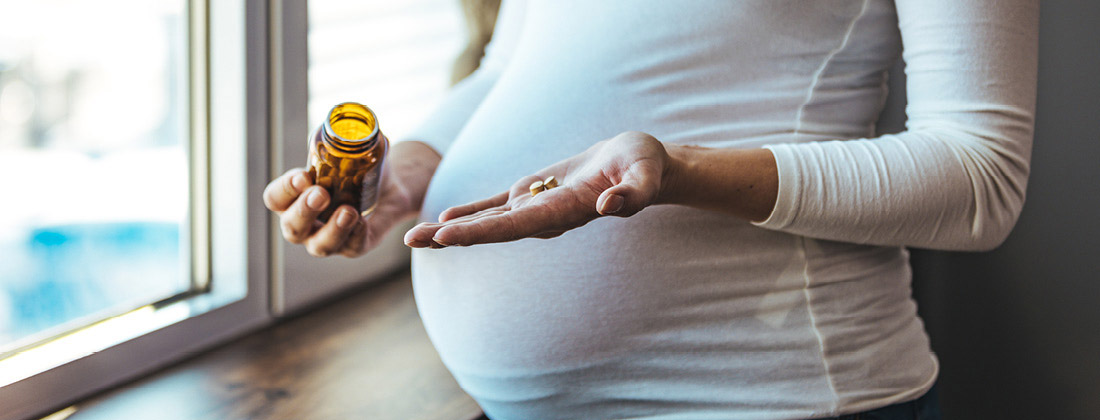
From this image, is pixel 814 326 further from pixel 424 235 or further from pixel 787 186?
pixel 424 235

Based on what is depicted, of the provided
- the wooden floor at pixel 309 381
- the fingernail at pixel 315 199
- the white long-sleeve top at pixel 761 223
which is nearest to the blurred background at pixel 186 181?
the wooden floor at pixel 309 381

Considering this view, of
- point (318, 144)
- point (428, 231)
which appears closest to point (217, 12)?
point (318, 144)

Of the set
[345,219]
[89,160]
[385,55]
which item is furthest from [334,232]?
[385,55]

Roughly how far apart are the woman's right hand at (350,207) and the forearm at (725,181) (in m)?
0.31

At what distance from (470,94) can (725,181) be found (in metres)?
0.45

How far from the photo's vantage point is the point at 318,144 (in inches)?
27.5

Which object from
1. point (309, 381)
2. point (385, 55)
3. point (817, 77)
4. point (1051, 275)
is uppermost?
point (817, 77)

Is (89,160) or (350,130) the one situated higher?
(350,130)

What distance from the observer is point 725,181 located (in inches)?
24.6

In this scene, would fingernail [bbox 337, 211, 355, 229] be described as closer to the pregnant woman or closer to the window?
the pregnant woman

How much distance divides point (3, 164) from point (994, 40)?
961 millimetres

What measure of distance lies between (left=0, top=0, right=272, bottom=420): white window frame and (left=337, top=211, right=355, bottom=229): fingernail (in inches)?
14.9

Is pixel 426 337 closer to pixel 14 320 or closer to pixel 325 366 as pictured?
pixel 325 366

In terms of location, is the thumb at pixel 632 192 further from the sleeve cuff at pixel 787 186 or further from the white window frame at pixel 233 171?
the white window frame at pixel 233 171
